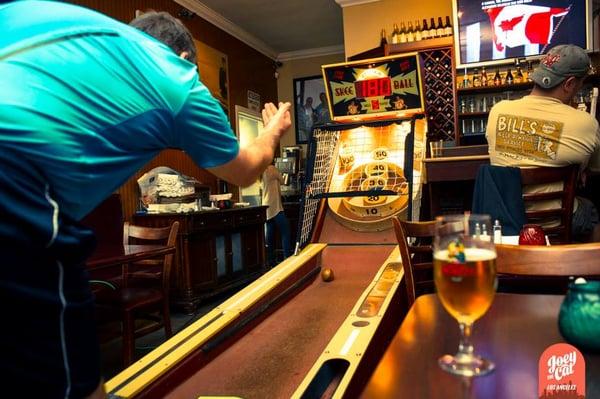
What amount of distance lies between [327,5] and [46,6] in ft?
21.4

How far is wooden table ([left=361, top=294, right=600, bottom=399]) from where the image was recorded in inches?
22.4

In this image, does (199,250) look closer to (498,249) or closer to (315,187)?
(315,187)

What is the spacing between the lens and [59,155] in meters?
0.75

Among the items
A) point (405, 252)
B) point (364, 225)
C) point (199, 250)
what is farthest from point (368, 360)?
→ point (199, 250)

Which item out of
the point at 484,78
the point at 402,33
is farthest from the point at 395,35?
the point at 484,78

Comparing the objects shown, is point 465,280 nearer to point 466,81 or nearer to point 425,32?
point 466,81

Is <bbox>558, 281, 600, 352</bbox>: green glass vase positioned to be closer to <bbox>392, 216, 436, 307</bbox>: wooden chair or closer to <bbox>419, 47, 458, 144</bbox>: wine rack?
<bbox>392, 216, 436, 307</bbox>: wooden chair

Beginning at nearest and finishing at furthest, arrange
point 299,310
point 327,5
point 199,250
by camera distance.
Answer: point 299,310
point 199,250
point 327,5

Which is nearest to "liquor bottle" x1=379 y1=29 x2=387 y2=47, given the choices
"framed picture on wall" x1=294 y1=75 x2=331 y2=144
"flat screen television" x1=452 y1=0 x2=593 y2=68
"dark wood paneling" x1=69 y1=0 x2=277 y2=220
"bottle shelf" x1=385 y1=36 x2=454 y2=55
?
"bottle shelf" x1=385 y1=36 x2=454 y2=55

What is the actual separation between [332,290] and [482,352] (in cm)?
202

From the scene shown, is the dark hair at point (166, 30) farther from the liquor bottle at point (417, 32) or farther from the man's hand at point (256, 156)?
the liquor bottle at point (417, 32)

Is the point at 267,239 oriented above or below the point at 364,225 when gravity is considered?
below

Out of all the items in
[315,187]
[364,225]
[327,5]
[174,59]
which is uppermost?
[327,5]

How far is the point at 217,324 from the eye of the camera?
71.8 inches
